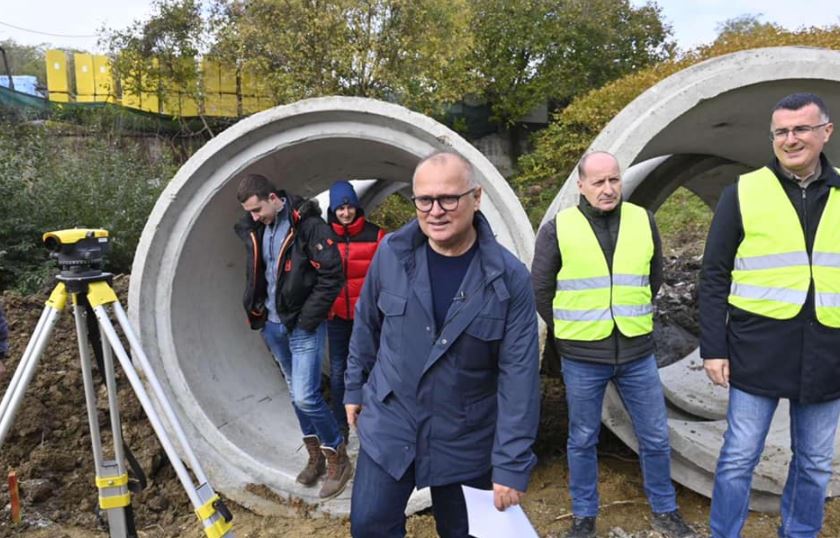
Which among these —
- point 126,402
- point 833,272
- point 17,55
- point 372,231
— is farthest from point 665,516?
point 17,55

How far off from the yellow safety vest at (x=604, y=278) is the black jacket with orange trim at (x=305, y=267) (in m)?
1.18

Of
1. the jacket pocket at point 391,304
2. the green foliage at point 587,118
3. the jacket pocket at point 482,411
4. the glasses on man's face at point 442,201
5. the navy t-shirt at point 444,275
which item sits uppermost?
the green foliage at point 587,118

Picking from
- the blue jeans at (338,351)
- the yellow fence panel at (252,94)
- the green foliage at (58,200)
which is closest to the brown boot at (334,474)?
the blue jeans at (338,351)

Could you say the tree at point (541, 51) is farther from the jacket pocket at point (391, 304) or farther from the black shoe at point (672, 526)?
the jacket pocket at point (391, 304)

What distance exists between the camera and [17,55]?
2670 cm

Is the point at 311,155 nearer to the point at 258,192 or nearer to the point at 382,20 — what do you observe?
the point at 258,192

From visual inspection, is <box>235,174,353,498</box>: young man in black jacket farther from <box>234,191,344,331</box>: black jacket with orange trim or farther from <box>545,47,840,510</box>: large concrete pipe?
<box>545,47,840,510</box>: large concrete pipe

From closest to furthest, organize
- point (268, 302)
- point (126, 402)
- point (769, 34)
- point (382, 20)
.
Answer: point (268, 302) → point (126, 402) → point (382, 20) → point (769, 34)

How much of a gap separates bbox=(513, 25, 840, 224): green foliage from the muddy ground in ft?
22.5

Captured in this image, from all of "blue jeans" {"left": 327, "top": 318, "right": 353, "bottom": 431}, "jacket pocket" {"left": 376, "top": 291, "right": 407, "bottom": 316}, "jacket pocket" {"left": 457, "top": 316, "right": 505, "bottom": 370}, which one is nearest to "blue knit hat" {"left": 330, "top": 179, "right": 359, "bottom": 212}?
"blue jeans" {"left": 327, "top": 318, "right": 353, "bottom": 431}

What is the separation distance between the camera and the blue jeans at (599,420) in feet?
10.5

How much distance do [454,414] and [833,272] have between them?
161 centimetres

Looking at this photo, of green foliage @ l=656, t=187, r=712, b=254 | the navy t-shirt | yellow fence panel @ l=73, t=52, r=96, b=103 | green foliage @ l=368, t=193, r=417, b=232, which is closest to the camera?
the navy t-shirt

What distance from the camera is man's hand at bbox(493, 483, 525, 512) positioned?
2166mm
